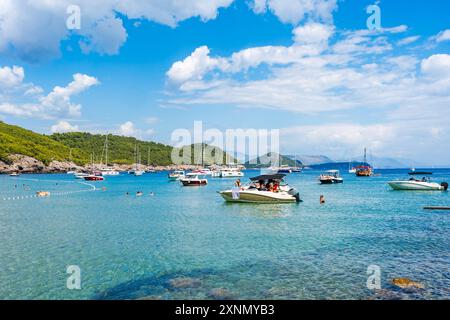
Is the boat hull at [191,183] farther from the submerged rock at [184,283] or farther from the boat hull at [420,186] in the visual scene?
the submerged rock at [184,283]

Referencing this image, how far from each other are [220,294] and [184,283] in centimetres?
209

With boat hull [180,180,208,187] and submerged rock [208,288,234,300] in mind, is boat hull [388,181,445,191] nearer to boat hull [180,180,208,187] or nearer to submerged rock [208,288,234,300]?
boat hull [180,180,208,187]

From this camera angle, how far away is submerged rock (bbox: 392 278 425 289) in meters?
15.6

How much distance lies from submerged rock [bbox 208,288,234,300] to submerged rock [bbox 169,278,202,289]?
1024mm

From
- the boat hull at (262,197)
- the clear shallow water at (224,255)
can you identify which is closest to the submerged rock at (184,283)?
the clear shallow water at (224,255)

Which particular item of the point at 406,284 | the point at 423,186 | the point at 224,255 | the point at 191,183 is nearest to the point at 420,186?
the point at 423,186

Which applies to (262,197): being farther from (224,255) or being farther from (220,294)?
(220,294)

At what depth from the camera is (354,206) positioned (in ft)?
156

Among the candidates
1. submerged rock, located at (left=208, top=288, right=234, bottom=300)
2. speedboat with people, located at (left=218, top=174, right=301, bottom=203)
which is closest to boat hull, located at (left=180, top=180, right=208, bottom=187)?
speedboat with people, located at (left=218, top=174, right=301, bottom=203)

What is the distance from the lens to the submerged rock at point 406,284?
15.6 m

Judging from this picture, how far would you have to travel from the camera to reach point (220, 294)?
14.9 metres

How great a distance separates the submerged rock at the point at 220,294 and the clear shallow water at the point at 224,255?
0.13 feet

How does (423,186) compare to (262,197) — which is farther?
(423,186)
